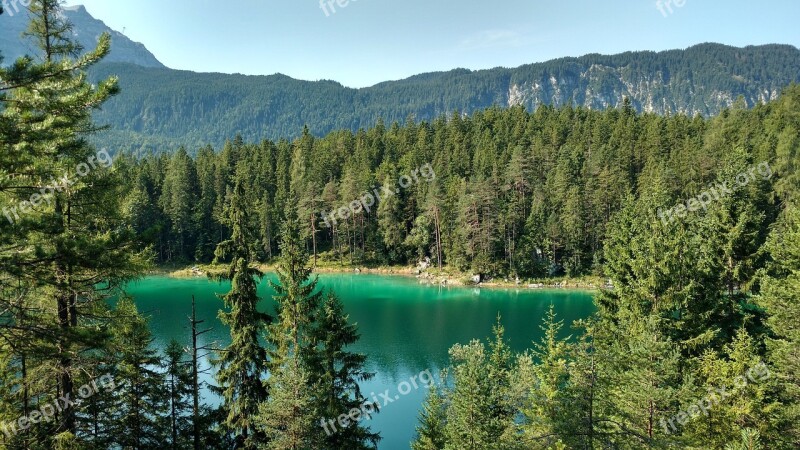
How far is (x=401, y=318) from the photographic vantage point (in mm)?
48344

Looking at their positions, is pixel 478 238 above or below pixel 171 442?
above

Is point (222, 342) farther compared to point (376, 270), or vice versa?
point (376, 270)

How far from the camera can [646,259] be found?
21422 mm

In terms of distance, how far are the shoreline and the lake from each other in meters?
1.70

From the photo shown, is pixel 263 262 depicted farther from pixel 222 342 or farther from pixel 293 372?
pixel 293 372

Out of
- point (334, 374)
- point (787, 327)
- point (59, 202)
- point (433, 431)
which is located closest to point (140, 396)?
point (334, 374)

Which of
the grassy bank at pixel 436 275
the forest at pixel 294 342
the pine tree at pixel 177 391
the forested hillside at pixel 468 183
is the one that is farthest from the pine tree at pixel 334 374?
the forested hillside at pixel 468 183

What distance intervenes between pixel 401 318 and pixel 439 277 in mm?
19642

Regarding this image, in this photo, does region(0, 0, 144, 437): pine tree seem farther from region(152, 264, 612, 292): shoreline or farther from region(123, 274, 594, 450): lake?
region(152, 264, 612, 292): shoreline

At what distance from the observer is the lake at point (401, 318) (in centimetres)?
3069

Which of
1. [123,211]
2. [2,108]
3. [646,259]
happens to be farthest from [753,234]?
[2,108]

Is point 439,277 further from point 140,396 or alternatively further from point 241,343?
point 140,396

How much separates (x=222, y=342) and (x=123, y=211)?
2704 cm

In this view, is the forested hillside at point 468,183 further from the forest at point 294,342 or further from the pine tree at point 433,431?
the pine tree at point 433,431
